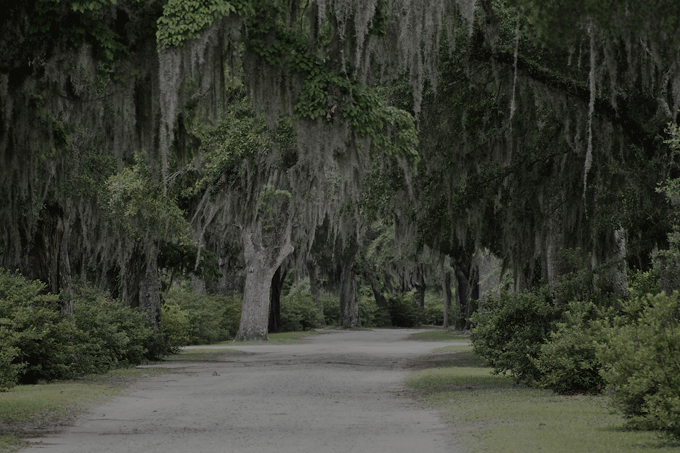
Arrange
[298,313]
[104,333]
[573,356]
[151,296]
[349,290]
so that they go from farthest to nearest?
1. [349,290]
2. [298,313]
3. [151,296]
4. [104,333]
5. [573,356]

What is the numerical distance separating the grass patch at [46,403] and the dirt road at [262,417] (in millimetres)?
236

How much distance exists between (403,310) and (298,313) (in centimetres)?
1724

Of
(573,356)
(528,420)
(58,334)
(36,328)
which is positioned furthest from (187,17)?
(58,334)

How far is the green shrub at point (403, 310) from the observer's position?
2468 inches

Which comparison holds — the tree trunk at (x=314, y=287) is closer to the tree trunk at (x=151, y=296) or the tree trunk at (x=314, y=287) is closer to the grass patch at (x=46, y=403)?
the tree trunk at (x=151, y=296)

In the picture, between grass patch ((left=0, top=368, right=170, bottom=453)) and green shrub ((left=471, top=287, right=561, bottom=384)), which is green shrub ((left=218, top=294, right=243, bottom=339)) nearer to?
grass patch ((left=0, top=368, right=170, bottom=453))

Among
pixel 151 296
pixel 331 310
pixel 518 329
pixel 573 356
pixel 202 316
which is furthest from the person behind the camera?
pixel 331 310

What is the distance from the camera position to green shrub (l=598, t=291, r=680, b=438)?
22.9 ft

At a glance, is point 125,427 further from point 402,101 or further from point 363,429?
point 402,101

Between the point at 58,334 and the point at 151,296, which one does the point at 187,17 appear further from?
the point at 151,296

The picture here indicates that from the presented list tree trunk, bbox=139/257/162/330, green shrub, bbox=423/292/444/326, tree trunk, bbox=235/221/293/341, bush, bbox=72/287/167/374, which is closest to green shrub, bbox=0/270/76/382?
bush, bbox=72/287/167/374

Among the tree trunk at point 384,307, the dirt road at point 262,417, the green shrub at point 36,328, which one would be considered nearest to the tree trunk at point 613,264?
the dirt road at point 262,417

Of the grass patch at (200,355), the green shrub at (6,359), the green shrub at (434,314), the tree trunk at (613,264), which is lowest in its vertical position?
the green shrub at (434,314)

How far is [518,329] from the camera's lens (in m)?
13.0
